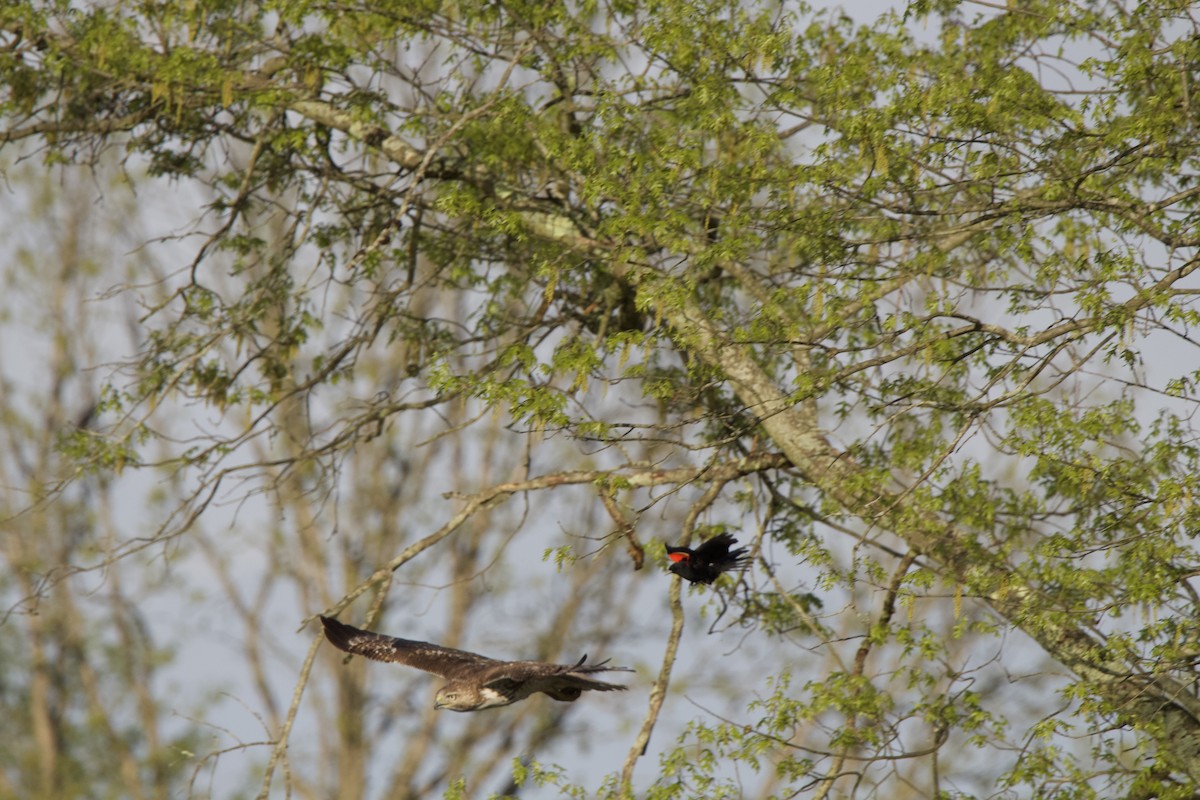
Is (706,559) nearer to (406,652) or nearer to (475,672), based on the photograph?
(475,672)

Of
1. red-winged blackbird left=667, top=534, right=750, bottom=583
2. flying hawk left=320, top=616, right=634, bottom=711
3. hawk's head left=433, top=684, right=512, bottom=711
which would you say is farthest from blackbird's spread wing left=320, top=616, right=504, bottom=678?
red-winged blackbird left=667, top=534, right=750, bottom=583

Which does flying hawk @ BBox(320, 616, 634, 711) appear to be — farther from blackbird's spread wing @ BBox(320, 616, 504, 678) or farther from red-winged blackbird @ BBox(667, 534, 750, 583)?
red-winged blackbird @ BBox(667, 534, 750, 583)

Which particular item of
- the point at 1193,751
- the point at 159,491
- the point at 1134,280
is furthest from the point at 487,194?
the point at 159,491

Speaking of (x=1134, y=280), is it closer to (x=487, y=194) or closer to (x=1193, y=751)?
(x=1193, y=751)

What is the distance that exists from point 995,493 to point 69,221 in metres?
16.3

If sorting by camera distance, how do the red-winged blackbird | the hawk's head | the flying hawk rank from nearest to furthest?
1. the flying hawk
2. the hawk's head
3. the red-winged blackbird

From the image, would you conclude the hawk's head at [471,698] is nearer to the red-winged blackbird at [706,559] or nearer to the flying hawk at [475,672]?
the flying hawk at [475,672]

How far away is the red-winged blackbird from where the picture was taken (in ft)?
24.0

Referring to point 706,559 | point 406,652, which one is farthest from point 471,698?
point 706,559

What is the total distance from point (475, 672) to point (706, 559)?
1.41 metres

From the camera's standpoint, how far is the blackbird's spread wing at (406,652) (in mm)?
6902

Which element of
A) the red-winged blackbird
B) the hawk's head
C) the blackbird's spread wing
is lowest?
the hawk's head

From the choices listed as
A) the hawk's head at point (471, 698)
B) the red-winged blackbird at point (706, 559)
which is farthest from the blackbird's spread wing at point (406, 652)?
the red-winged blackbird at point (706, 559)

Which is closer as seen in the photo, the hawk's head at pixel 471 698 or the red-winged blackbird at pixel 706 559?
the hawk's head at pixel 471 698
